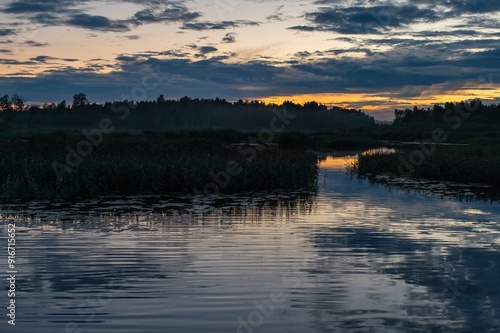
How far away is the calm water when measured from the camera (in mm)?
9203

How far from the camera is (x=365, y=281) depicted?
37.8 feet

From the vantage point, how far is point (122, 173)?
2605cm

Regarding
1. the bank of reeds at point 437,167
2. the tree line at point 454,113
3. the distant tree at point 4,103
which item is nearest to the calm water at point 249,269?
the bank of reeds at point 437,167

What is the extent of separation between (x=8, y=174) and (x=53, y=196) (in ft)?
12.0

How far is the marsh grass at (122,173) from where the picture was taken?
24281 mm

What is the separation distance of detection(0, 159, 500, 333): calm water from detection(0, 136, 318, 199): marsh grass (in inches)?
97.8

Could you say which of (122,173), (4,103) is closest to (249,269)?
(122,173)

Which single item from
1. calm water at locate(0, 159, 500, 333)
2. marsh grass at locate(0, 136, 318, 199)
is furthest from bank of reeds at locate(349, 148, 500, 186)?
calm water at locate(0, 159, 500, 333)

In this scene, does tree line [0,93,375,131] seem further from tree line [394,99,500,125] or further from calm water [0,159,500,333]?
calm water [0,159,500,333]

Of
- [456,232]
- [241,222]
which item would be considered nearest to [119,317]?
[241,222]

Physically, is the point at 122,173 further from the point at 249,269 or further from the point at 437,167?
the point at 437,167

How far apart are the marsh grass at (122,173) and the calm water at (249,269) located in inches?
97.8

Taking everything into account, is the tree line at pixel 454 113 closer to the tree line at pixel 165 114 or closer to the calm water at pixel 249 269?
the tree line at pixel 165 114

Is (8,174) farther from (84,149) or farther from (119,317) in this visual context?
(119,317)
